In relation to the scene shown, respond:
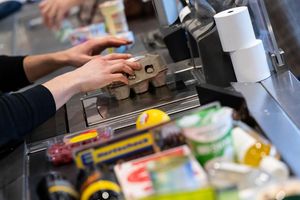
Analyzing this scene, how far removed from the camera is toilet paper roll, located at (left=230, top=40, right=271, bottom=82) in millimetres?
1294

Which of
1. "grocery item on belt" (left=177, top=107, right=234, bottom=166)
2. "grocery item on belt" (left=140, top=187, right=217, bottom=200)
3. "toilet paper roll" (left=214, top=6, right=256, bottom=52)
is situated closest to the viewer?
"grocery item on belt" (left=140, top=187, right=217, bottom=200)

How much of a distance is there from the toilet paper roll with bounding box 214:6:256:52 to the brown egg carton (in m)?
0.24

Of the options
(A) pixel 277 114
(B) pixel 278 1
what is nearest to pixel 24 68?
(B) pixel 278 1

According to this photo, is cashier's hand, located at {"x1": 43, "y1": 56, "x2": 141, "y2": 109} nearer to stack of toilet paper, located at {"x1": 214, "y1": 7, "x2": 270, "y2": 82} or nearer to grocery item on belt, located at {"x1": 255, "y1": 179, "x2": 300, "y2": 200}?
stack of toilet paper, located at {"x1": 214, "y1": 7, "x2": 270, "y2": 82}

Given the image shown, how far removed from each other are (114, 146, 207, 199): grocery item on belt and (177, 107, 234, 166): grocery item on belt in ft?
0.07

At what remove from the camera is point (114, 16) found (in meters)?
2.23

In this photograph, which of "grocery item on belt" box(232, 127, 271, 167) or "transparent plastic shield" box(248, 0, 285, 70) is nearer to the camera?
"grocery item on belt" box(232, 127, 271, 167)

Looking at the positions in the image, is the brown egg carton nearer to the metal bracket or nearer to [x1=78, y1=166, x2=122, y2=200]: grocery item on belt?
the metal bracket

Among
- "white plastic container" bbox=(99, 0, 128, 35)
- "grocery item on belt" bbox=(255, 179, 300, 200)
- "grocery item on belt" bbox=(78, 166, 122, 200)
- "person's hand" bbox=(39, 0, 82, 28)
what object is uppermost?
"person's hand" bbox=(39, 0, 82, 28)

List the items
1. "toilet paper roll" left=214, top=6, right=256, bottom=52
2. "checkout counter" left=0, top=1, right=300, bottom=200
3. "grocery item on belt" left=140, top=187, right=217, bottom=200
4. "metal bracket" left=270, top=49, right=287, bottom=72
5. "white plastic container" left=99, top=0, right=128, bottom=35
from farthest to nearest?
"white plastic container" left=99, top=0, right=128, bottom=35 < "metal bracket" left=270, top=49, right=287, bottom=72 < "toilet paper roll" left=214, top=6, right=256, bottom=52 < "checkout counter" left=0, top=1, right=300, bottom=200 < "grocery item on belt" left=140, top=187, right=217, bottom=200

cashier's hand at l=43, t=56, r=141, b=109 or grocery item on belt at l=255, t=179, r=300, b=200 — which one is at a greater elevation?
cashier's hand at l=43, t=56, r=141, b=109

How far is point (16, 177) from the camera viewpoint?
1.14 metres

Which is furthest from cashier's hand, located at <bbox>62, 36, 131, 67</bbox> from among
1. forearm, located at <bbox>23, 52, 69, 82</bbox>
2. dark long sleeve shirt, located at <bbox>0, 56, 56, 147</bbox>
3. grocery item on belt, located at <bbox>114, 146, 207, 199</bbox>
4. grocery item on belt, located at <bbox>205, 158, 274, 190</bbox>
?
grocery item on belt, located at <bbox>205, 158, 274, 190</bbox>

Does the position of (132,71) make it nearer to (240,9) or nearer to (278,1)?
(240,9)
